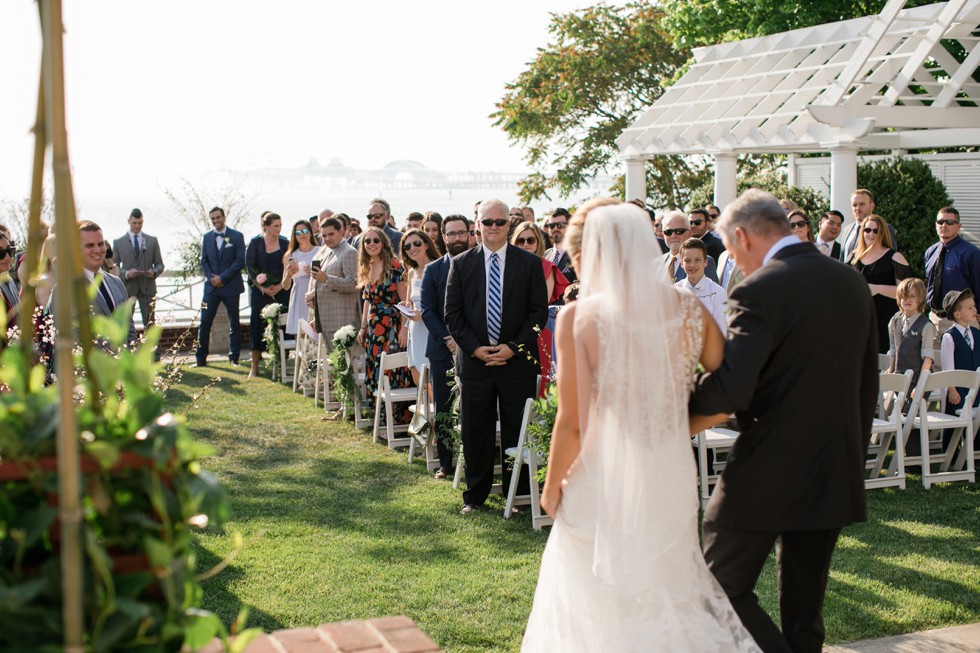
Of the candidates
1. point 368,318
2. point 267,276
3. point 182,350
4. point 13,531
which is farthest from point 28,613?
point 182,350

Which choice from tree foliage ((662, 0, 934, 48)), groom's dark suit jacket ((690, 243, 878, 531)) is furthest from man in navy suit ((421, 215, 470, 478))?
tree foliage ((662, 0, 934, 48))

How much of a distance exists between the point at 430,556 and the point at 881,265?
18.4 feet

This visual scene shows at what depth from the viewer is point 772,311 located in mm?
3873

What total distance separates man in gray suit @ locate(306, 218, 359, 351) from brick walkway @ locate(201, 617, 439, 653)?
847 centimetres

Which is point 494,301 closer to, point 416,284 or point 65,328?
point 416,284

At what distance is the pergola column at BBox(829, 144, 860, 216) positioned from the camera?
15.9 meters

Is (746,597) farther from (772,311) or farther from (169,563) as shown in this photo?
(169,563)

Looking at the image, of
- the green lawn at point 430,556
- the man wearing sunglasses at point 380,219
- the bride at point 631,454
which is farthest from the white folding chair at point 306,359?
the bride at point 631,454

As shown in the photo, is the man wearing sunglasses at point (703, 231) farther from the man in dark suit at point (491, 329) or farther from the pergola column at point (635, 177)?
the pergola column at point (635, 177)

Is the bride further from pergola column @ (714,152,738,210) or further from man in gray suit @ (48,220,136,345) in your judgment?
pergola column @ (714,152,738,210)

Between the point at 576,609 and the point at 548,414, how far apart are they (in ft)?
8.31

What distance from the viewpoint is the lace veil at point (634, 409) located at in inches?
153

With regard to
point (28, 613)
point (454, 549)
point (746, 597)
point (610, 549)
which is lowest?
point (454, 549)

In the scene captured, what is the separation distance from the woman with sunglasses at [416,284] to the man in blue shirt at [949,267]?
15.8ft
